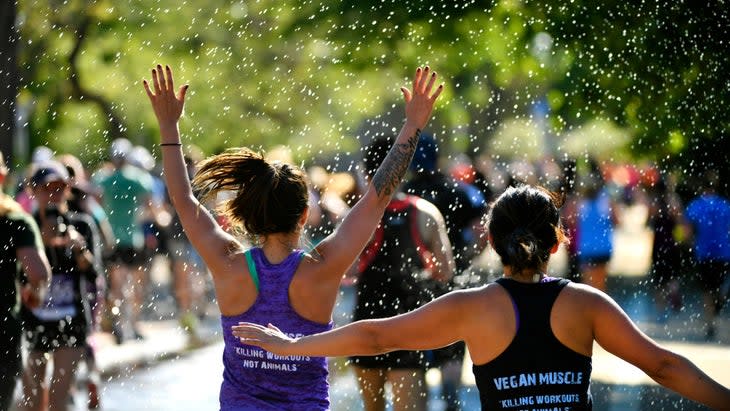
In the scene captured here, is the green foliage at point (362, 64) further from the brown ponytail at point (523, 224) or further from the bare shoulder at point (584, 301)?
the bare shoulder at point (584, 301)

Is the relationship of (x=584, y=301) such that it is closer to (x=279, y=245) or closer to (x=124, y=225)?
(x=279, y=245)

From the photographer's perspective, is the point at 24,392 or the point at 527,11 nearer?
the point at 24,392

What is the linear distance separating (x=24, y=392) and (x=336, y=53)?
11439 mm

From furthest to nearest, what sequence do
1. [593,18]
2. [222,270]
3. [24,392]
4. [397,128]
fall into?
[397,128]
[593,18]
[24,392]
[222,270]

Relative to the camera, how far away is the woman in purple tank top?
159 inches

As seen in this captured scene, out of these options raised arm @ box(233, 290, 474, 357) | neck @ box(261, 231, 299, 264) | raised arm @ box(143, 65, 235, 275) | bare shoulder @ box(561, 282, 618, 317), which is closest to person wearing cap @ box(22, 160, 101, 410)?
raised arm @ box(143, 65, 235, 275)

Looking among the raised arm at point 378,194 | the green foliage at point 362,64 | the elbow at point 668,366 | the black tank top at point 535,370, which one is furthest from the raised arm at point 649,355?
the green foliage at point 362,64

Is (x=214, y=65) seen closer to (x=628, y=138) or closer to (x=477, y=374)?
(x=628, y=138)

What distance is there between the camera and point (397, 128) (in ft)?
108

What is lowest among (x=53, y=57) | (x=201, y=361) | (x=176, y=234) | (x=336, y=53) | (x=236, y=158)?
(x=236, y=158)

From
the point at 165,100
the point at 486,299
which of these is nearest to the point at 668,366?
the point at 486,299

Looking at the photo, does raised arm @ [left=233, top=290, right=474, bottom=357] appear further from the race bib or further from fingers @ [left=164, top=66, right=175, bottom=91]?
the race bib

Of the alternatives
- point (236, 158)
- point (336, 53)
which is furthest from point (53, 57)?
point (236, 158)

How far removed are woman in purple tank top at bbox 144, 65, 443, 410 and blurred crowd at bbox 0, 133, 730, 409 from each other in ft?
2.09
